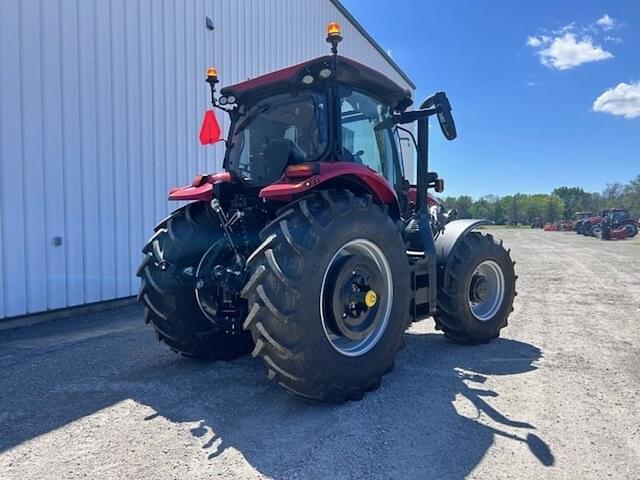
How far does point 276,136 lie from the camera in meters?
3.76

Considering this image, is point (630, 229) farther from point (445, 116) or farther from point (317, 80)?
point (317, 80)

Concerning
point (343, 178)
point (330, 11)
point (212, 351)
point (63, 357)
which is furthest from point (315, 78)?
point (330, 11)

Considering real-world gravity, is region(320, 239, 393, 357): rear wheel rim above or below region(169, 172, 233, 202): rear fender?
below

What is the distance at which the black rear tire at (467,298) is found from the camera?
4355 millimetres

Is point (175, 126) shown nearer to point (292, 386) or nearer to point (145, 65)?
point (145, 65)

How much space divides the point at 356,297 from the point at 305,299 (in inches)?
22.9

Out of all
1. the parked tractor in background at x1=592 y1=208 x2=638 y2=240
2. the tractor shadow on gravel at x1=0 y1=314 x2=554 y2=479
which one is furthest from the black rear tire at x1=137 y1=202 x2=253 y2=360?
the parked tractor in background at x1=592 y1=208 x2=638 y2=240

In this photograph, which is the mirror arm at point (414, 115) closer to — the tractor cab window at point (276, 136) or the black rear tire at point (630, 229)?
the tractor cab window at point (276, 136)

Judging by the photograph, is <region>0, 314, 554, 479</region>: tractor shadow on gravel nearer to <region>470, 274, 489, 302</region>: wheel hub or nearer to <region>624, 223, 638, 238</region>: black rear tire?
<region>470, 274, 489, 302</region>: wheel hub

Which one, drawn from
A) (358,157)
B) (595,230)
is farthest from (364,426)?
(595,230)

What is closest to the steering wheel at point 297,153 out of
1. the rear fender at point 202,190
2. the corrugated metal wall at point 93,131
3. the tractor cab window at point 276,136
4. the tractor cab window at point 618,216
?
the tractor cab window at point 276,136

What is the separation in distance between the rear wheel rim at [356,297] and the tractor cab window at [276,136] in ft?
2.79

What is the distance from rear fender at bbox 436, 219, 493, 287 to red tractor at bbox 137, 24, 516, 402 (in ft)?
0.05

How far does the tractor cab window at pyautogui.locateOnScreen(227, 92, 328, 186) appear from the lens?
347 centimetres
